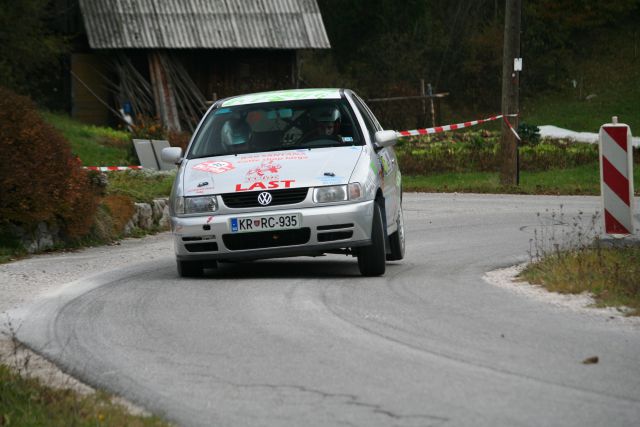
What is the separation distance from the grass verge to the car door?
147 centimetres

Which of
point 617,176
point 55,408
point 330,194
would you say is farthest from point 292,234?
point 55,408

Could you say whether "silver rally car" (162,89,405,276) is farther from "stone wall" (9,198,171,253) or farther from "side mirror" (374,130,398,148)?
"stone wall" (9,198,171,253)

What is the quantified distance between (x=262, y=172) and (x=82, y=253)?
4.42 meters

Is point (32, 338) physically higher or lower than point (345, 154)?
lower


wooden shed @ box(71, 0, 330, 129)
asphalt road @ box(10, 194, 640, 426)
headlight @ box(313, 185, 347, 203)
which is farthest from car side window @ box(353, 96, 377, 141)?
wooden shed @ box(71, 0, 330, 129)

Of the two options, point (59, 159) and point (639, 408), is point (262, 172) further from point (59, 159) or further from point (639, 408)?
point (639, 408)

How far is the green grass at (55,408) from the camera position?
20.7 ft

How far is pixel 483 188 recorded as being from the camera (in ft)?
82.2

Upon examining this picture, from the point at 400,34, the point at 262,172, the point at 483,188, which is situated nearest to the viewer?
the point at 262,172

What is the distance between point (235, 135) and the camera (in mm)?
12836

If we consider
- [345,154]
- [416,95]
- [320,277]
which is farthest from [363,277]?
[416,95]

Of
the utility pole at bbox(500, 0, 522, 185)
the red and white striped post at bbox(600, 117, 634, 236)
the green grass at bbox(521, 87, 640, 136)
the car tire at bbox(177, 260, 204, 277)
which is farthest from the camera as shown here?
the green grass at bbox(521, 87, 640, 136)

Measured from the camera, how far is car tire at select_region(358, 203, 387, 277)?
11.7m

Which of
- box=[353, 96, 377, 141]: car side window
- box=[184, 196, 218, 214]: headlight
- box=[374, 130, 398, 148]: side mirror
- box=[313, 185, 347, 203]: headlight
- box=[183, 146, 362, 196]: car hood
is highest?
box=[353, 96, 377, 141]: car side window
